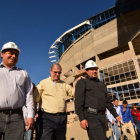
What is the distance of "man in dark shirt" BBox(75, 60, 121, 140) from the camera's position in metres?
2.61

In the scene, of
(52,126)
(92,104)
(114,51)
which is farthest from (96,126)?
(114,51)

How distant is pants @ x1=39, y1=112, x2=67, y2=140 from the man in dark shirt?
1.31 ft

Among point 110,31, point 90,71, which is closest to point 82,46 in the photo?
point 110,31

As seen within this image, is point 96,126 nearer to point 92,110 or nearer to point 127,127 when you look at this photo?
point 92,110

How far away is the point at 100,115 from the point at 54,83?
3.66 ft

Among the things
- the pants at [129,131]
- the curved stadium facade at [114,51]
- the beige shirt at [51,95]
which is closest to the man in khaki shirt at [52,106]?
the beige shirt at [51,95]

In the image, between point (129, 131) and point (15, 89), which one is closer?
point (15, 89)

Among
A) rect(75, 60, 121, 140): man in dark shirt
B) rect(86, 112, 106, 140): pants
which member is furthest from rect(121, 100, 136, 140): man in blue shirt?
rect(86, 112, 106, 140): pants

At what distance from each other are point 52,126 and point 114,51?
77.7 ft

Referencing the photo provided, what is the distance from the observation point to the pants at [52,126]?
2.74 m

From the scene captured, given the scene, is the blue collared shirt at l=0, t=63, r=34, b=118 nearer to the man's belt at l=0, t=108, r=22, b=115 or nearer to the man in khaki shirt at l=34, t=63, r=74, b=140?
the man's belt at l=0, t=108, r=22, b=115

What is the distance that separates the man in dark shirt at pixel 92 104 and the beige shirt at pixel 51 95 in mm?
323

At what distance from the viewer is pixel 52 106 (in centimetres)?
286

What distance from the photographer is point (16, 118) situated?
201 cm
